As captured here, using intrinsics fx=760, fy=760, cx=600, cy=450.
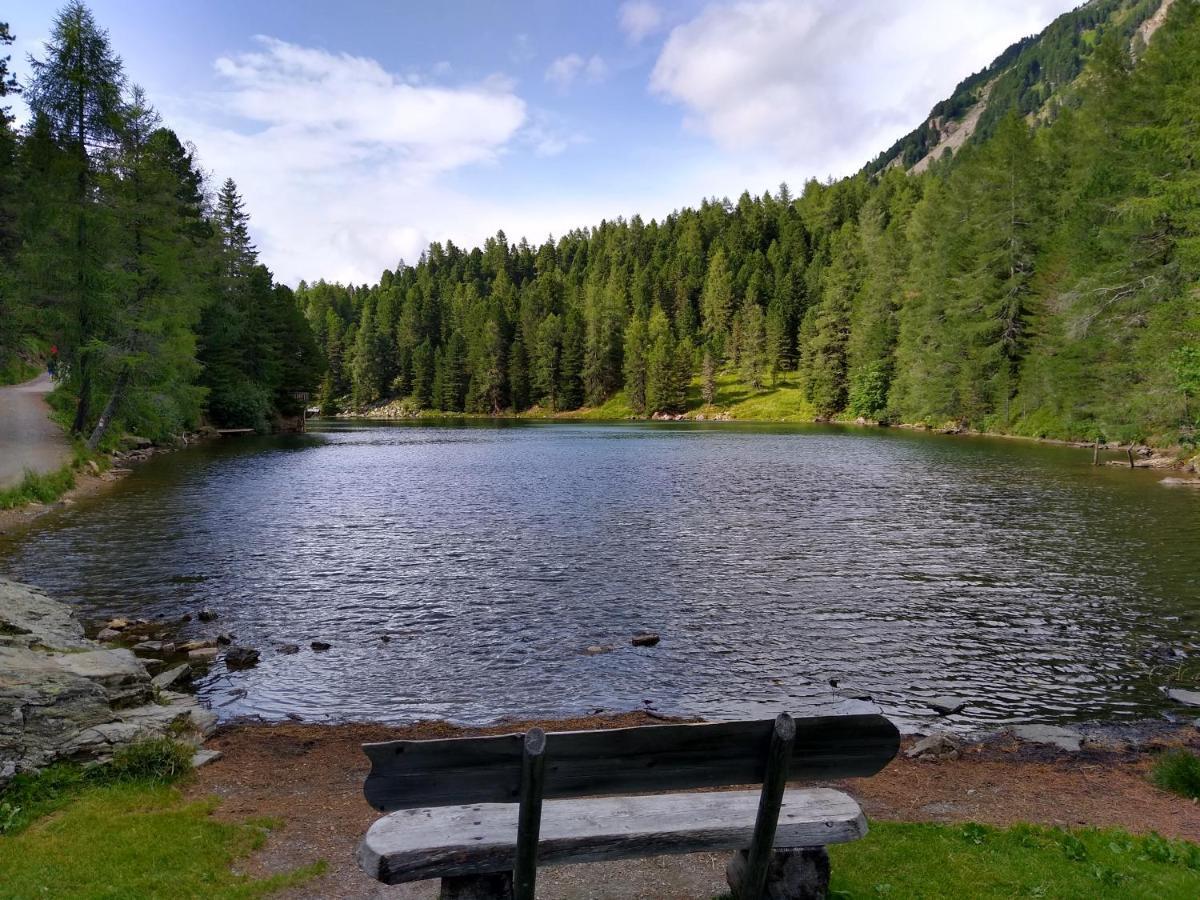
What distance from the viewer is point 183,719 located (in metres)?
11.3

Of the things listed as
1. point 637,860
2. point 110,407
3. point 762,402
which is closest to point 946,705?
point 637,860

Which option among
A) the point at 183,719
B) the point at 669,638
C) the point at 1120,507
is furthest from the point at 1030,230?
the point at 183,719

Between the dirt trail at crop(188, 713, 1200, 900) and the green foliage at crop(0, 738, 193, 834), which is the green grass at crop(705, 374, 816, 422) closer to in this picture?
the dirt trail at crop(188, 713, 1200, 900)

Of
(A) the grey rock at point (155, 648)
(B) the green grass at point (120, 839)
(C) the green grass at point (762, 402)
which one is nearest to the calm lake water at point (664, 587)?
(A) the grey rock at point (155, 648)

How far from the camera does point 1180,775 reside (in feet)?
31.9

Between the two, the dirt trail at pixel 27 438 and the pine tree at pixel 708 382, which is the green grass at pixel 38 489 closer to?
the dirt trail at pixel 27 438

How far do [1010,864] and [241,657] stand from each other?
14.1 meters

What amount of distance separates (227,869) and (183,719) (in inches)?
199

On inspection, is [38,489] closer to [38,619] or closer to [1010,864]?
[38,619]

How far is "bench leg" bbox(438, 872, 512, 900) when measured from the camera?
5.18m

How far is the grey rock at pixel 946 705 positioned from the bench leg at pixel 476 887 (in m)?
10.6

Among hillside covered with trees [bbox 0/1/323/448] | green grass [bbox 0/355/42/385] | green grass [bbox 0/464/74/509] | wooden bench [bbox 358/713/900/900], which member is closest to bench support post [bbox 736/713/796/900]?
wooden bench [bbox 358/713/900/900]

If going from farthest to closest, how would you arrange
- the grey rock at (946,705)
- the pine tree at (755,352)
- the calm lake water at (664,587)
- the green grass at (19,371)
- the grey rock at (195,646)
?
the pine tree at (755,352)
the green grass at (19,371)
the grey rock at (195,646)
the calm lake water at (664,587)
the grey rock at (946,705)

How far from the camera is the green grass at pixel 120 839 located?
6.50m
